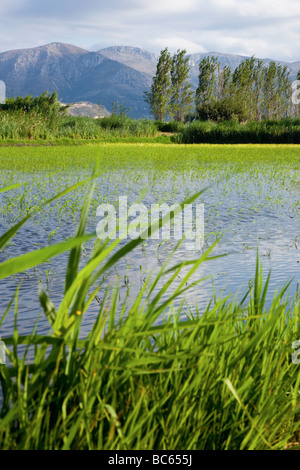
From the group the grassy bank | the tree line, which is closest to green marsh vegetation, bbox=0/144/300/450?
the grassy bank

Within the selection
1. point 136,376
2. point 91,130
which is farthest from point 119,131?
point 136,376

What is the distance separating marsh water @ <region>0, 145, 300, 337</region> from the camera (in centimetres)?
509

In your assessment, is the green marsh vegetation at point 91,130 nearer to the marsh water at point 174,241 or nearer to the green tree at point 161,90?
the marsh water at point 174,241

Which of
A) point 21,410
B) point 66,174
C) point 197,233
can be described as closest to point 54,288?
point 197,233

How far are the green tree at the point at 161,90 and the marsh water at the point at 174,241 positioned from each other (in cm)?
5455

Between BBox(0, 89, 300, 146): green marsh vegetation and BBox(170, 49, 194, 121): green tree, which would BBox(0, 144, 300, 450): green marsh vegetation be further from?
BBox(170, 49, 194, 121): green tree

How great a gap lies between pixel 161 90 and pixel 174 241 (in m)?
67.9

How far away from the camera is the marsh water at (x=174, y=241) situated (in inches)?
200

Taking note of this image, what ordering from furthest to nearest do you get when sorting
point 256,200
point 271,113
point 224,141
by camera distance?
point 271,113 < point 224,141 < point 256,200

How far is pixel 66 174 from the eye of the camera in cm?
1550

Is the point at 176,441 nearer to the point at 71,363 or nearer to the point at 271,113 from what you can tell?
Result: the point at 71,363

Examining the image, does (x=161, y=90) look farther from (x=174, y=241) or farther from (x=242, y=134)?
(x=174, y=241)

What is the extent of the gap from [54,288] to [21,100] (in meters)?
33.9

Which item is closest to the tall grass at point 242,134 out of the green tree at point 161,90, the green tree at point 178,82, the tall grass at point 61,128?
the tall grass at point 61,128
